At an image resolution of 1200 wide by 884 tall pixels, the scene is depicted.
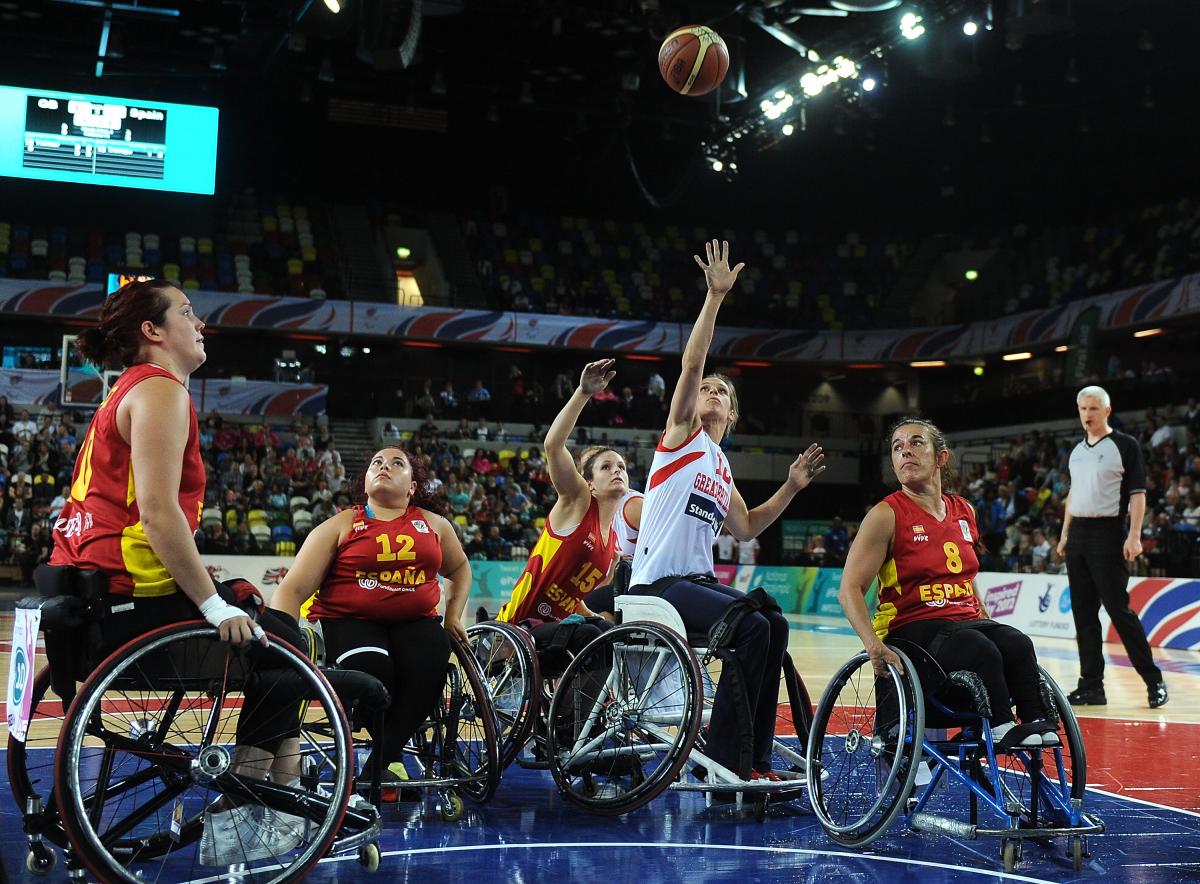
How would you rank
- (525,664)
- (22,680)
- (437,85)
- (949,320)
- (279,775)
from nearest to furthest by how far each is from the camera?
(22,680) → (279,775) → (525,664) → (437,85) → (949,320)

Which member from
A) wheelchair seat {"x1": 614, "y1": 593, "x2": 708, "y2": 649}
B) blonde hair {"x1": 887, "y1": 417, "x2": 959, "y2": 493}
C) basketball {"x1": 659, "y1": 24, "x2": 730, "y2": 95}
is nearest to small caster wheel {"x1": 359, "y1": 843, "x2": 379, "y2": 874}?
wheelchair seat {"x1": 614, "y1": 593, "x2": 708, "y2": 649}

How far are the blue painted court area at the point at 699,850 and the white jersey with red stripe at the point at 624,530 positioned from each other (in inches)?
55.1

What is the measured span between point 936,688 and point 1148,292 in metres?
22.0

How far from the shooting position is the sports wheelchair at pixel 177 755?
282 cm

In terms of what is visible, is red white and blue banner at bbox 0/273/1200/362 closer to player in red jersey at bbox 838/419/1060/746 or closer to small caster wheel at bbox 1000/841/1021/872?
player in red jersey at bbox 838/419/1060/746

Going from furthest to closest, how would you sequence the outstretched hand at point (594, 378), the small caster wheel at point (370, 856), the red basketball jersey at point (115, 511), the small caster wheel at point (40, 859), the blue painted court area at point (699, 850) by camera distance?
the outstretched hand at point (594, 378) → the blue painted court area at point (699, 850) → the small caster wheel at point (370, 856) → the small caster wheel at point (40, 859) → the red basketball jersey at point (115, 511)

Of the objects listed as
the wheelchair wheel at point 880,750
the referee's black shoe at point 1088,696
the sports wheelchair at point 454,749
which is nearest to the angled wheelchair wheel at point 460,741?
the sports wheelchair at point 454,749

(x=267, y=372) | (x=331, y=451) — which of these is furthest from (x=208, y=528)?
(x=267, y=372)

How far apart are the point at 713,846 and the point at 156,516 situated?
6.55 ft

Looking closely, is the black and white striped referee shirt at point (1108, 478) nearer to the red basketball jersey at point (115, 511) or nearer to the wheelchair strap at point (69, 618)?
the red basketball jersey at point (115, 511)

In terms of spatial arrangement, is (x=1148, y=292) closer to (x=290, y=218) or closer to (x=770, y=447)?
(x=770, y=447)

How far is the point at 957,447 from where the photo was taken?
26.4 meters

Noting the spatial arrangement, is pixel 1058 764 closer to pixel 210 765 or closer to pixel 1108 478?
pixel 210 765

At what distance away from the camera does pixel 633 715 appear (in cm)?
423
